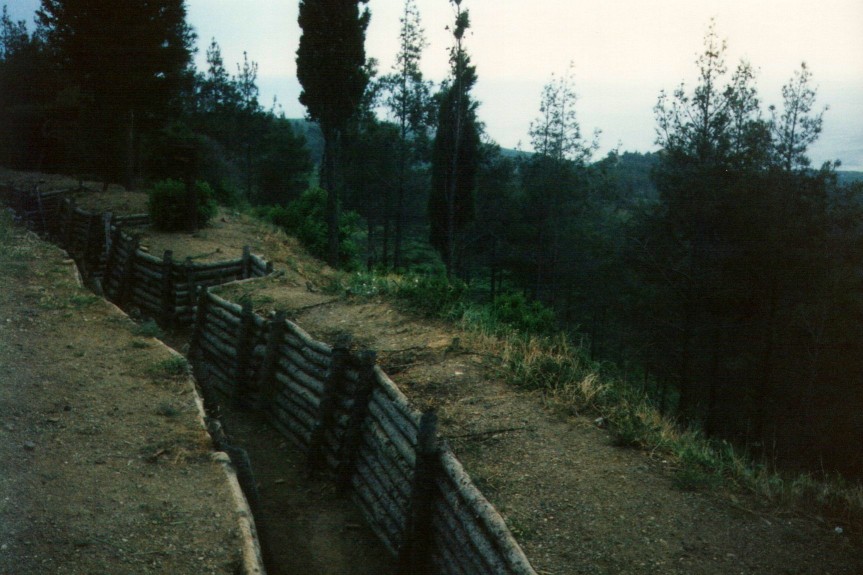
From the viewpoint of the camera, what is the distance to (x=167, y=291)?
13477mm

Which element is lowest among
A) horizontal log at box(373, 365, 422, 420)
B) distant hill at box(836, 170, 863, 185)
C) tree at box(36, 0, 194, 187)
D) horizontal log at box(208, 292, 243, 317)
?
horizontal log at box(373, 365, 422, 420)

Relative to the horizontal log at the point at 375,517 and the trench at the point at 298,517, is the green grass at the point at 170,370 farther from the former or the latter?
the horizontal log at the point at 375,517

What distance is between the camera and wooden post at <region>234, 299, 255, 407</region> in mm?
10086

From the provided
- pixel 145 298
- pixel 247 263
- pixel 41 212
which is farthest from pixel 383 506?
pixel 41 212

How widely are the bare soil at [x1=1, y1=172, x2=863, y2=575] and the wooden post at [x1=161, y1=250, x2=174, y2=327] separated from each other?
626 centimetres

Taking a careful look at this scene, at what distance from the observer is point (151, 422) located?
6.62 metres

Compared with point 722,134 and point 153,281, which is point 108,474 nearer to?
point 153,281

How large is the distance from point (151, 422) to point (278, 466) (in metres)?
2.12

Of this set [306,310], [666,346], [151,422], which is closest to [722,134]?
[666,346]

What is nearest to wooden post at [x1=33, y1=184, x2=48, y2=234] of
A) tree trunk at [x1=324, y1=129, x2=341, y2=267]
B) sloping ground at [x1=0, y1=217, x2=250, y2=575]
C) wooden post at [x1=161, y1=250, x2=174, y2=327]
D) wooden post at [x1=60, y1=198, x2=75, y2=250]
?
wooden post at [x1=60, y1=198, x2=75, y2=250]

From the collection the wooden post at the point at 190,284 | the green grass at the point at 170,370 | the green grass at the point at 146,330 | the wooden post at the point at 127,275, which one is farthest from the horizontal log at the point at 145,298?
the green grass at the point at 170,370

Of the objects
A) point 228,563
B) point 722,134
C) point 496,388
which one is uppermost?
point 722,134

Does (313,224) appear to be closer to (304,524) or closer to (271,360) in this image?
(271,360)

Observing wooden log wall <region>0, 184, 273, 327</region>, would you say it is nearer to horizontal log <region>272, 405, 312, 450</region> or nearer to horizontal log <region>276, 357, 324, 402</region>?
horizontal log <region>276, 357, 324, 402</region>
